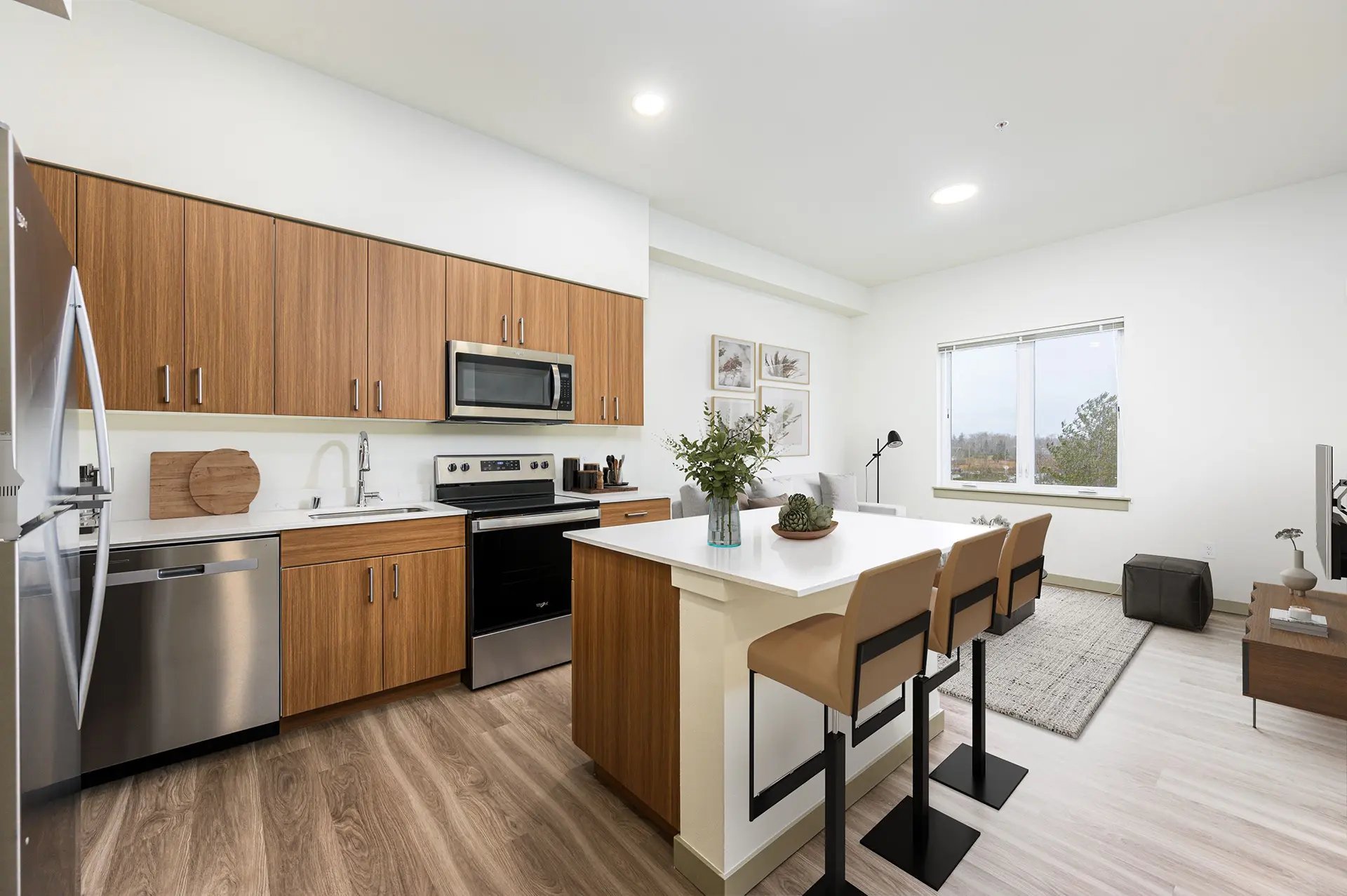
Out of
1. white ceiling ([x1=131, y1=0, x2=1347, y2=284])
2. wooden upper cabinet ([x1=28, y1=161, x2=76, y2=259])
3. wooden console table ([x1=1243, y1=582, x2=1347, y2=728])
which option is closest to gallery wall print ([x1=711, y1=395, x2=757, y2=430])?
white ceiling ([x1=131, y1=0, x2=1347, y2=284])

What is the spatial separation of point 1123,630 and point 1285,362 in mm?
2206

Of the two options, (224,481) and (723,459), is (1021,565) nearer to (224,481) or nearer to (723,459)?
(723,459)

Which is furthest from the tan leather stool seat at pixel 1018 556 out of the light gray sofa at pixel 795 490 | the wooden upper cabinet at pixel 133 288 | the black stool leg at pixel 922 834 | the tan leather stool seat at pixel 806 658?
the wooden upper cabinet at pixel 133 288

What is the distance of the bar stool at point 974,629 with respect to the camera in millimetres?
1699

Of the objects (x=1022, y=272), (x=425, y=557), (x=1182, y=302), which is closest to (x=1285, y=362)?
(x=1182, y=302)

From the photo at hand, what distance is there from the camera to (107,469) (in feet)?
4.26

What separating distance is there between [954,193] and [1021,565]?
9.64 ft

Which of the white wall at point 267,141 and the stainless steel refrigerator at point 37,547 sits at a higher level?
the white wall at point 267,141

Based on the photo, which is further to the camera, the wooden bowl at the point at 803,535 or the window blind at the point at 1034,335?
the window blind at the point at 1034,335

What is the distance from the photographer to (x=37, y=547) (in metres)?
0.90

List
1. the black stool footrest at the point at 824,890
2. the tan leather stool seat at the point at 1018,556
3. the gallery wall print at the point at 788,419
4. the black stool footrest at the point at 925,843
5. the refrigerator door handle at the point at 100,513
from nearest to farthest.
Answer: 1. the refrigerator door handle at the point at 100,513
2. the black stool footrest at the point at 824,890
3. the black stool footrest at the point at 925,843
4. the tan leather stool seat at the point at 1018,556
5. the gallery wall print at the point at 788,419

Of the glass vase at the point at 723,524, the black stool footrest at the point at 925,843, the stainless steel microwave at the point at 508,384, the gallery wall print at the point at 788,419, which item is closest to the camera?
the black stool footrest at the point at 925,843

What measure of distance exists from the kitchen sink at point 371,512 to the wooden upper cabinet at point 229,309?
0.56 meters

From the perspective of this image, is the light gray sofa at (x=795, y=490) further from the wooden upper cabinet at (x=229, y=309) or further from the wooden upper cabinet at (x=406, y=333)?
the wooden upper cabinet at (x=229, y=309)
